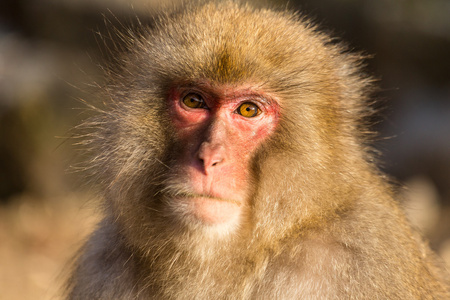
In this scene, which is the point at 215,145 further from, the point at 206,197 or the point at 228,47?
the point at 228,47

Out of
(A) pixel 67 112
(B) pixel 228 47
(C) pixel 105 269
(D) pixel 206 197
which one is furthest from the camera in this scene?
Answer: (A) pixel 67 112

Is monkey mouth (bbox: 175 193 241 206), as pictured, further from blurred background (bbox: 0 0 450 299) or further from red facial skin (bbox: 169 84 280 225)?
blurred background (bbox: 0 0 450 299)

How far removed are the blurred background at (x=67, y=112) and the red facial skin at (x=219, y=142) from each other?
4402 mm

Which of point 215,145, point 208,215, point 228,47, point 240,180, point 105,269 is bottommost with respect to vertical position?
point 105,269

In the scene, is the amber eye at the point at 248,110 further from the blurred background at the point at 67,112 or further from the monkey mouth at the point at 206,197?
the blurred background at the point at 67,112

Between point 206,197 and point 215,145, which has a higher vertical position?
point 215,145

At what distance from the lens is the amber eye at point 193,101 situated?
9.66 feet

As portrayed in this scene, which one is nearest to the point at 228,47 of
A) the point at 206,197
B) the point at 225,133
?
the point at 225,133

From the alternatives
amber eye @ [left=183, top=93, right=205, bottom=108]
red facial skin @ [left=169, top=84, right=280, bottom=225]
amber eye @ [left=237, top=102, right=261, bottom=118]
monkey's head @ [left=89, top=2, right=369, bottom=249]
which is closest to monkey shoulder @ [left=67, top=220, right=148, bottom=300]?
monkey's head @ [left=89, top=2, right=369, bottom=249]

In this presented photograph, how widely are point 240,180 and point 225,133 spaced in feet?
0.80

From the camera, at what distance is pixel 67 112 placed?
8367 millimetres

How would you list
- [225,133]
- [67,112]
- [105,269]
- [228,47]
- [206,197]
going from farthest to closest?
[67,112], [105,269], [228,47], [225,133], [206,197]

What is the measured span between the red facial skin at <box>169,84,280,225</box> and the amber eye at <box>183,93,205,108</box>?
0.05 ft

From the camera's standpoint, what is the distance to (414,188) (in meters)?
8.01
